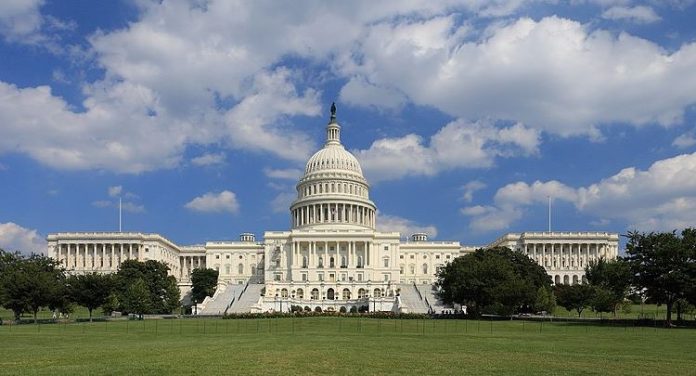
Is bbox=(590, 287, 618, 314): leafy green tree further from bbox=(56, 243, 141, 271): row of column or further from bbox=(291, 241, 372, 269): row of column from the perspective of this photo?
bbox=(56, 243, 141, 271): row of column

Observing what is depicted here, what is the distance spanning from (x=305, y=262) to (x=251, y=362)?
5126 inches

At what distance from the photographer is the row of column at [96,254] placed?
175125 mm

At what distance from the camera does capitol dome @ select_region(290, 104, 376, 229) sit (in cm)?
17825

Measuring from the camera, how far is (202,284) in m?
149

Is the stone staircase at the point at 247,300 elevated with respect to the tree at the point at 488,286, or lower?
lower

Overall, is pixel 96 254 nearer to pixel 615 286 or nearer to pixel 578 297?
pixel 578 297

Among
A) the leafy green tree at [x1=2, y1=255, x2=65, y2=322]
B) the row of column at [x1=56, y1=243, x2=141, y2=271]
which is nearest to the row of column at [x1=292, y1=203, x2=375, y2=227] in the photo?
the row of column at [x1=56, y1=243, x2=141, y2=271]

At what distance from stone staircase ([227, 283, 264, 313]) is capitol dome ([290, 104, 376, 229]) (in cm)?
3543

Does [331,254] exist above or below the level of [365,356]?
above

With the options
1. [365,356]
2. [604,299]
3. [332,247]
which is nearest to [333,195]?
[332,247]

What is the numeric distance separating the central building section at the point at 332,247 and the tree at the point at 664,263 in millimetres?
49798

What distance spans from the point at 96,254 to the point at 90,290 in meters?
81.0

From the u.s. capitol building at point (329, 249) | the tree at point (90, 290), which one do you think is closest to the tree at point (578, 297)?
the u.s. capitol building at point (329, 249)

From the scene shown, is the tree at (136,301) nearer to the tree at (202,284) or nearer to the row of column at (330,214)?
the tree at (202,284)
